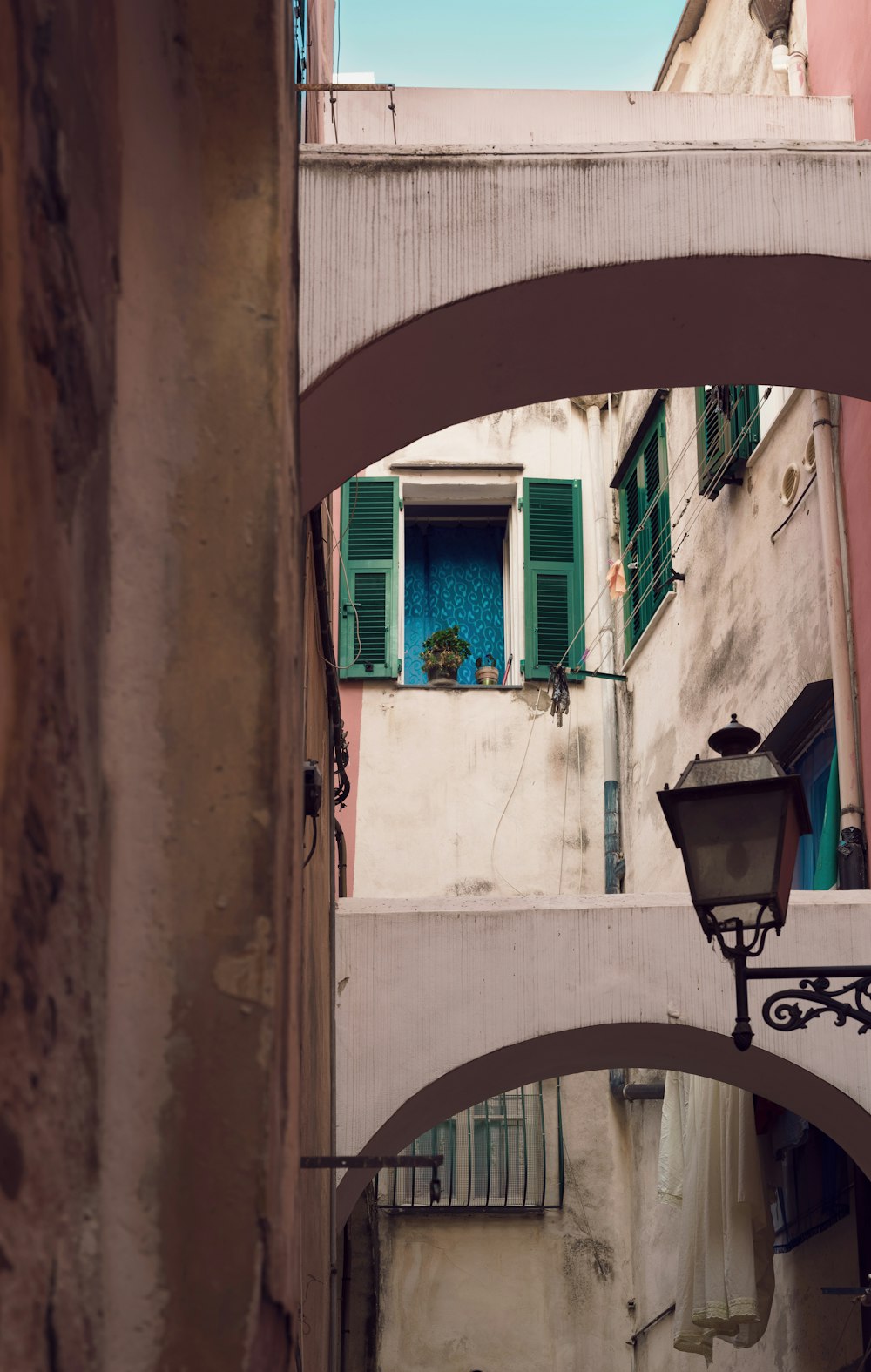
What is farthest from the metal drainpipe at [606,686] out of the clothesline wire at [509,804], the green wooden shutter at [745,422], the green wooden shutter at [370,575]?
the green wooden shutter at [745,422]

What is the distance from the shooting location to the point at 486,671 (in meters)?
12.0

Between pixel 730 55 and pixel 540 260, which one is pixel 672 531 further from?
pixel 540 260

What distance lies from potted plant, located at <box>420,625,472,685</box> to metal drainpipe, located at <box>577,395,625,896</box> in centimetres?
104

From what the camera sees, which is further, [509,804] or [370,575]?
[370,575]

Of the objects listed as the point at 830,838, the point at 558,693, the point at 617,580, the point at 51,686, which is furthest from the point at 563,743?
the point at 51,686

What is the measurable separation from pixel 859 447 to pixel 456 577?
17.5ft

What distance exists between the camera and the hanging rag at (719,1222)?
7.65 m

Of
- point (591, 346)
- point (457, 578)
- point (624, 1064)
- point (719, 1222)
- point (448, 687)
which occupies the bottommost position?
point (719, 1222)

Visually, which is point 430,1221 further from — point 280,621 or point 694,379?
point 280,621

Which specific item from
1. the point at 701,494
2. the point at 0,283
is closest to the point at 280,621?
the point at 0,283

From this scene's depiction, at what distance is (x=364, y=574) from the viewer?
39.1 ft

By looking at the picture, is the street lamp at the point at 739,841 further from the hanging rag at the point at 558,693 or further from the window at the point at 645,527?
the hanging rag at the point at 558,693

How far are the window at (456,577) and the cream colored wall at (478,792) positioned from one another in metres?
0.18

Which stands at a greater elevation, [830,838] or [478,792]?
[478,792]
